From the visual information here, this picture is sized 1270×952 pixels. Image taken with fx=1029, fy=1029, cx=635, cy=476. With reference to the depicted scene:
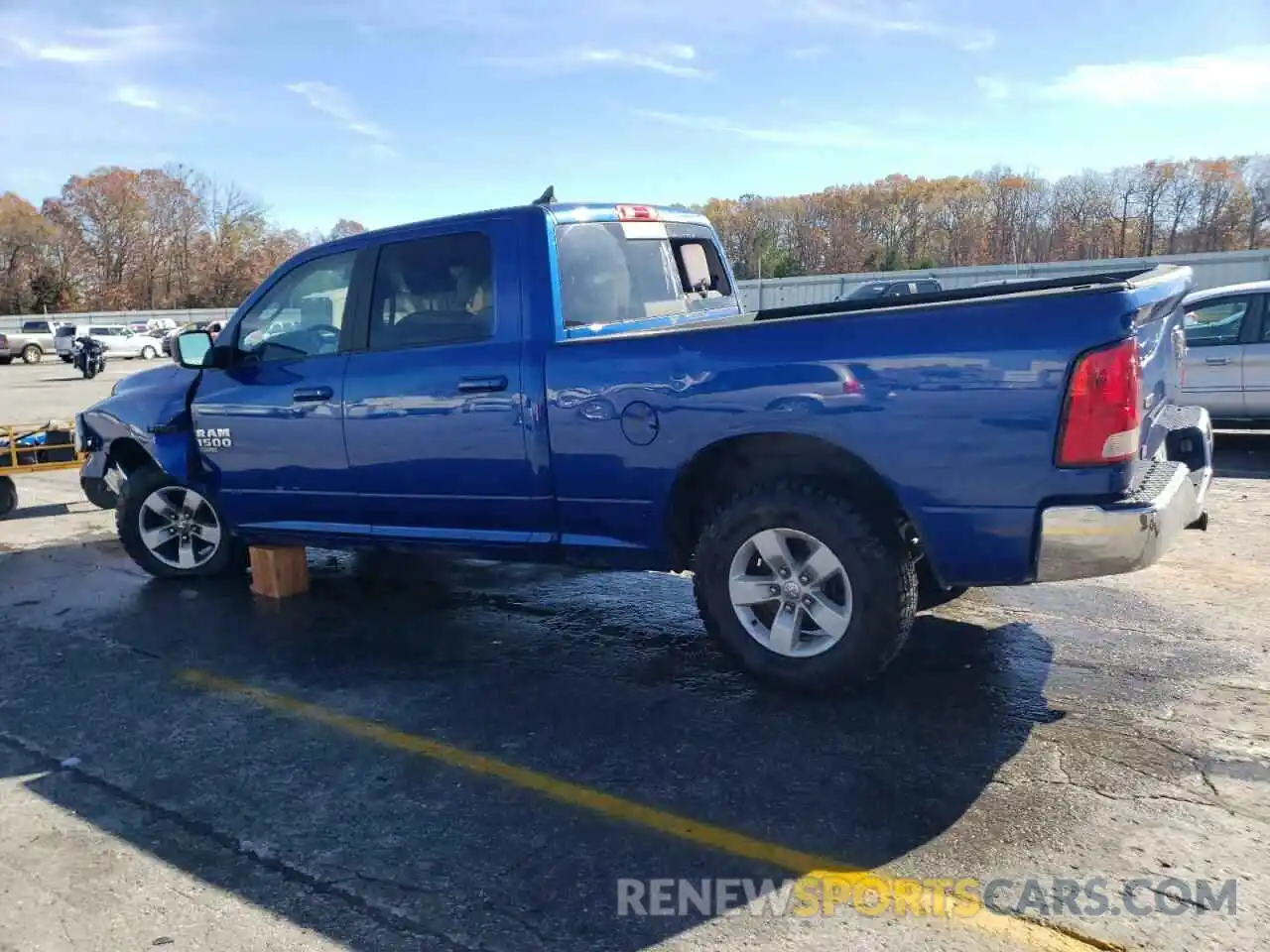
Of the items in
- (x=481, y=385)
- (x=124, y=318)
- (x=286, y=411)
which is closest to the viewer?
(x=481, y=385)

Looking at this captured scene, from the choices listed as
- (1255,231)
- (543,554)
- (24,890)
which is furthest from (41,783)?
(1255,231)

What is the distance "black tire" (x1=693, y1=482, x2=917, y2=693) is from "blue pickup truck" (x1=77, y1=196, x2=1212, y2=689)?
11mm

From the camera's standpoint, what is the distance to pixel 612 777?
3.57 meters

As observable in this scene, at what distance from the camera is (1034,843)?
3014 mm

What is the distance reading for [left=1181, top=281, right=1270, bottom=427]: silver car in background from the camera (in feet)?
32.8

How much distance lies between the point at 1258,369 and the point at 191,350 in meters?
9.50

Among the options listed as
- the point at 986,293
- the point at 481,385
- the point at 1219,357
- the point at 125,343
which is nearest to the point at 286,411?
the point at 481,385

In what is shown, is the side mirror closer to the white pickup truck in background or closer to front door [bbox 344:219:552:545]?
front door [bbox 344:219:552:545]

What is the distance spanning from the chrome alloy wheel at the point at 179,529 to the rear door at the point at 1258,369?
30.8 ft

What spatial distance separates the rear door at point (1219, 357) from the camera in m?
10.1

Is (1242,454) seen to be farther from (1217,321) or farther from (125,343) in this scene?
(125,343)

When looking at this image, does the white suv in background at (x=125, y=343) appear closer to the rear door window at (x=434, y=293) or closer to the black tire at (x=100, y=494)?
the black tire at (x=100, y=494)

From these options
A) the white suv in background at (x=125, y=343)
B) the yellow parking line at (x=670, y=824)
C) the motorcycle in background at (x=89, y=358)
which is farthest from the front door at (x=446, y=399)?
the white suv in background at (x=125, y=343)

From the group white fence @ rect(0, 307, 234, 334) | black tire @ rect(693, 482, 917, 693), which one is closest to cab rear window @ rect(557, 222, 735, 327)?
black tire @ rect(693, 482, 917, 693)
